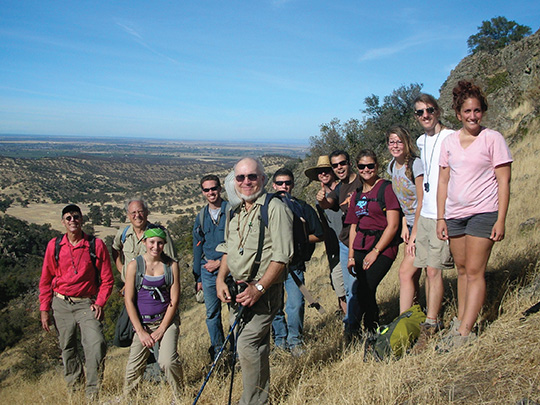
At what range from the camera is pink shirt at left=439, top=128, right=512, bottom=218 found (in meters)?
2.83

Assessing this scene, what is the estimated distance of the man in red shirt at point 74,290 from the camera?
391 cm

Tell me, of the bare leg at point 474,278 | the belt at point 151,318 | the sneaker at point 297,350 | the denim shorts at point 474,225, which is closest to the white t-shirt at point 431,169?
the denim shorts at point 474,225

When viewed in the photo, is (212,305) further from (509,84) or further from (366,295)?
(509,84)

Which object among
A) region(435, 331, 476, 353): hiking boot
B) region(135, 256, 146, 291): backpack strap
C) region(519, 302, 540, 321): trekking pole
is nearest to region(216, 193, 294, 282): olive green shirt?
region(135, 256, 146, 291): backpack strap

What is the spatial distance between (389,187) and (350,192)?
2.18 ft

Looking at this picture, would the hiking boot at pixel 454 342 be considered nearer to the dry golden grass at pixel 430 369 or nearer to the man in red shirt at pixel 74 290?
the dry golden grass at pixel 430 369

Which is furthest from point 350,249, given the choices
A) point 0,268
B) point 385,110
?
point 0,268

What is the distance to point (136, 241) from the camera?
156 inches

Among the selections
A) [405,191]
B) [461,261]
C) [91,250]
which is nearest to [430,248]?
[461,261]

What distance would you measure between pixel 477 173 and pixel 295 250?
148cm

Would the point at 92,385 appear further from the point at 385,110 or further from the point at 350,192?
the point at 385,110

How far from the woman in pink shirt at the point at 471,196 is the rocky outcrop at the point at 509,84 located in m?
8.07

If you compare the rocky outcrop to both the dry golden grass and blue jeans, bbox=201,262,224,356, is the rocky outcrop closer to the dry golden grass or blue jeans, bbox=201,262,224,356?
the dry golden grass

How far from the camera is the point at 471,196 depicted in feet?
9.57
